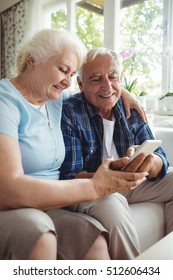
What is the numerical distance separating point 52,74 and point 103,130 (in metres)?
0.32

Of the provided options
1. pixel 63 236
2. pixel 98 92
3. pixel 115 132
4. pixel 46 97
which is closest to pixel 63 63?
pixel 46 97

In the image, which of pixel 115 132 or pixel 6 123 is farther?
pixel 115 132

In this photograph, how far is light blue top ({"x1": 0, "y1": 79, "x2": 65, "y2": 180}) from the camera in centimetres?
79

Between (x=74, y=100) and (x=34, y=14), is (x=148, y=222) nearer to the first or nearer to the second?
(x=74, y=100)

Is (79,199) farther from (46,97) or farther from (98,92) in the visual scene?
(98,92)

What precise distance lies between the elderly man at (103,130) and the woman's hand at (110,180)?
0.21 meters

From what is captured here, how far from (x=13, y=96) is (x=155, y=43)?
1702mm

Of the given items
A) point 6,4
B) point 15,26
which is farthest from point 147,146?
point 6,4

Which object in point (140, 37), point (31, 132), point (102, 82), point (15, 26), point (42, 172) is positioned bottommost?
point (42, 172)

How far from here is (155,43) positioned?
7.52 feet

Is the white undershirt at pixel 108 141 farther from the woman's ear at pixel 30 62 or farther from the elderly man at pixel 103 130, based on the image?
the woman's ear at pixel 30 62

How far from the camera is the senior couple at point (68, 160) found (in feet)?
2.29

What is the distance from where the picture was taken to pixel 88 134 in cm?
110

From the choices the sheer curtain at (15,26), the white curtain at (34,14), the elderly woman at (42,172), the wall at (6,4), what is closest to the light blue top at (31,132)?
the elderly woman at (42,172)
